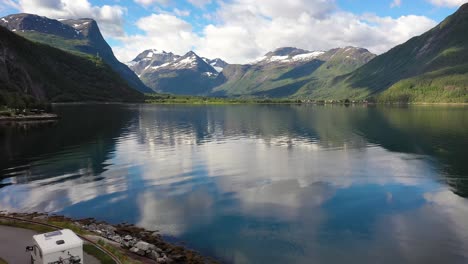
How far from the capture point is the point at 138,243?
132 feet

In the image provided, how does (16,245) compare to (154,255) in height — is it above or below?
above

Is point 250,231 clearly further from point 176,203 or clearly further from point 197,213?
point 176,203

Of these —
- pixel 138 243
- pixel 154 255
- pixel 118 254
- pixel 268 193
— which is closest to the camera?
pixel 118 254

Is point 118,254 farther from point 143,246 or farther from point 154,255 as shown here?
point 143,246

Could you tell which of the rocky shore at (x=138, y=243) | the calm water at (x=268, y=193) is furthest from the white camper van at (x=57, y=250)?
the calm water at (x=268, y=193)

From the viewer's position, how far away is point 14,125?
172750mm

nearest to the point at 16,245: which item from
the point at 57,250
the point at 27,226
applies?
the point at 27,226

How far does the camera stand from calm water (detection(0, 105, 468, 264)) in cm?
4419

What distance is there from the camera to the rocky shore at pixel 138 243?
127 ft

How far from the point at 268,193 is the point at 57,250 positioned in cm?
4091

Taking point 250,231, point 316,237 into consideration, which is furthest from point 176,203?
point 316,237

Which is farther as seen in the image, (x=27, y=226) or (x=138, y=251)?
(x=27, y=226)

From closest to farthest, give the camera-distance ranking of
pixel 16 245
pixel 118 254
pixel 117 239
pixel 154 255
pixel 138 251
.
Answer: pixel 118 254, pixel 16 245, pixel 154 255, pixel 138 251, pixel 117 239

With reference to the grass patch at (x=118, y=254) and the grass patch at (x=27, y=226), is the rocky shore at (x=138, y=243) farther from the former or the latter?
the grass patch at (x=27, y=226)
